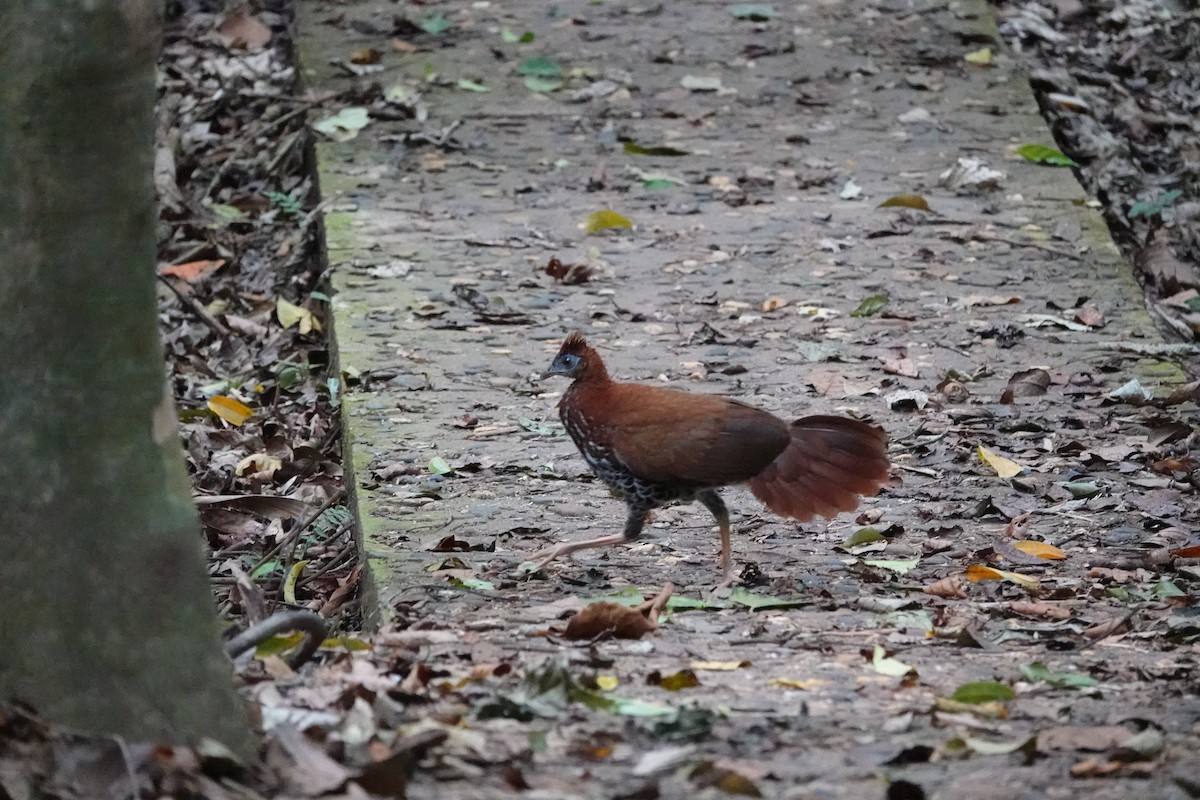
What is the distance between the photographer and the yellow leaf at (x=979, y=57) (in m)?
9.30

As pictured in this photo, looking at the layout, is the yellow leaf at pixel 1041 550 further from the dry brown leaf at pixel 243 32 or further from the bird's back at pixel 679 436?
the dry brown leaf at pixel 243 32

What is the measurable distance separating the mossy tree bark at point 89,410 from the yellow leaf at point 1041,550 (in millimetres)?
2606

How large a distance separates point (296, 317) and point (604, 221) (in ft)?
4.90

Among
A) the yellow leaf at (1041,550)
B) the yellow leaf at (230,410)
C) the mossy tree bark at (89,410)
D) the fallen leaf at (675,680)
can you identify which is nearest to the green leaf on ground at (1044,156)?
the yellow leaf at (1041,550)

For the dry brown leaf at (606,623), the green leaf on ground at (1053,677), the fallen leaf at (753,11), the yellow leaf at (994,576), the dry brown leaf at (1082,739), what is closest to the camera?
the dry brown leaf at (1082,739)

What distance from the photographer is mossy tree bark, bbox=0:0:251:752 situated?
275cm

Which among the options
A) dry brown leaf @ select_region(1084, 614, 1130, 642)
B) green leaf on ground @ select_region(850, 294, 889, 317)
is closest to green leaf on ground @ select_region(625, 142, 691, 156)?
green leaf on ground @ select_region(850, 294, 889, 317)

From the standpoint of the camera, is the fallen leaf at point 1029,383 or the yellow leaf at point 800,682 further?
the fallen leaf at point 1029,383

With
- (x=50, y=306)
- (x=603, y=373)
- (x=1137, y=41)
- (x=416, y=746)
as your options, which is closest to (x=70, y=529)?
(x=50, y=306)

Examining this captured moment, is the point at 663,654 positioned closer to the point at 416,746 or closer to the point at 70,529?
the point at 416,746

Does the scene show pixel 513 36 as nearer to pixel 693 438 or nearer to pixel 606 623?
pixel 693 438

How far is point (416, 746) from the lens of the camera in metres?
2.87

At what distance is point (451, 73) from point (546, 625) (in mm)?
5682

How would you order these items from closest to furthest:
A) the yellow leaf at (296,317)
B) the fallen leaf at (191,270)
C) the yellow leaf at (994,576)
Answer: the yellow leaf at (994,576) < the yellow leaf at (296,317) < the fallen leaf at (191,270)
